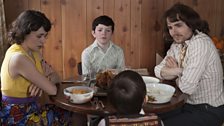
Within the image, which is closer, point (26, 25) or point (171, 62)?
point (26, 25)

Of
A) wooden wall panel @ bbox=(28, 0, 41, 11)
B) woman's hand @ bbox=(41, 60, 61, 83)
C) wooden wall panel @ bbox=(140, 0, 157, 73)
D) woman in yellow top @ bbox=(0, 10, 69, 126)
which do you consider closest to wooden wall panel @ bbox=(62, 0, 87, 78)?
wooden wall panel @ bbox=(28, 0, 41, 11)

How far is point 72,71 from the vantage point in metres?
3.27

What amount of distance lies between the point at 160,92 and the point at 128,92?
1.74 ft

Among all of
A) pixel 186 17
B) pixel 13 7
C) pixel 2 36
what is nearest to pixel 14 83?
pixel 2 36

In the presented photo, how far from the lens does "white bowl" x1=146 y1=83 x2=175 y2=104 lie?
5.51 ft

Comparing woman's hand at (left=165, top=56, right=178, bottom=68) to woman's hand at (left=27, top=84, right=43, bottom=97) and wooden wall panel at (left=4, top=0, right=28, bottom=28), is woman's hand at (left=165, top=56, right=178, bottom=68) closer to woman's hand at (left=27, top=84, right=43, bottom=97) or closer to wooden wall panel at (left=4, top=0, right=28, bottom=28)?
woman's hand at (left=27, top=84, right=43, bottom=97)

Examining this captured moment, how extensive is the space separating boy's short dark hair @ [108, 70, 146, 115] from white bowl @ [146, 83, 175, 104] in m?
0.31

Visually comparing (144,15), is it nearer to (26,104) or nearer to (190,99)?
(190,99)

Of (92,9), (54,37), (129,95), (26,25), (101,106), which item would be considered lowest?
(101,106)

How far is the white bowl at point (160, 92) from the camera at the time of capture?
5.51ft

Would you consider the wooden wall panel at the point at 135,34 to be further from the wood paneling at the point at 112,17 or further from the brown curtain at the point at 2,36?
the brown curtain at the point at 2,36

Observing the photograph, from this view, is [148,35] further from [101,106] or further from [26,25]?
[101,106]

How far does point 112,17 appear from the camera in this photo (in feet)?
10.6

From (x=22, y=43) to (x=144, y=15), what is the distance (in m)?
1.65
